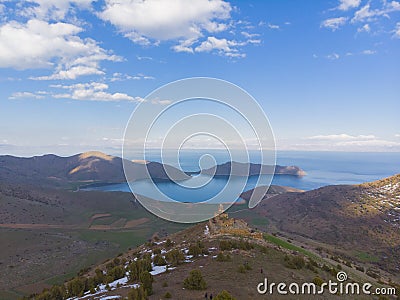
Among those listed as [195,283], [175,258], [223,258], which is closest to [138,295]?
[195,283]

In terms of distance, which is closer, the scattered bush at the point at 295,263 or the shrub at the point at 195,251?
the scattered bush at the point at 295,263

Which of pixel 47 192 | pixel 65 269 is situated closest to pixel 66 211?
pixel 47 192

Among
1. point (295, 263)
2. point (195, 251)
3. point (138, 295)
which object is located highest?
point (138, 295)

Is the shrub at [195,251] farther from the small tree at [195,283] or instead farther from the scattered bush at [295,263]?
the small tree at [195,283]

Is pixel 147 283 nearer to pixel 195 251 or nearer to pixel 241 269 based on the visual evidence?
pixel 241 269

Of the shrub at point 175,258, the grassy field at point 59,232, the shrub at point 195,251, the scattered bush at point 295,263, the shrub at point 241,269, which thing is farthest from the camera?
the grassy field at point 59,232

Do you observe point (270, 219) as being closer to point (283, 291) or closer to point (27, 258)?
point (27, 258)

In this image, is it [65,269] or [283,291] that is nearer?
[283,291]

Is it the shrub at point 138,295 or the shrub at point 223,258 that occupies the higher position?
the shrub at point 138,295

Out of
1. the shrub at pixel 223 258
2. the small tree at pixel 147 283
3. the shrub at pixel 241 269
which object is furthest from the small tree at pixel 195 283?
the shrub at pixel 223 258

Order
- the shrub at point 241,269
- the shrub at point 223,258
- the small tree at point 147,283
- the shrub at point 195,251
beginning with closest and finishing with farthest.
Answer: the small tree at point 147,283 → the shrub at point 241,269 → the shrub at point 223,258 → the shrub at point 195,251

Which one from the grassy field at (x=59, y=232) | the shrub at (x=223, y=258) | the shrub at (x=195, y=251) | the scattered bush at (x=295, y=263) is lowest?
the grassy field at (x=59, y=232)
